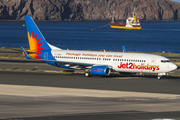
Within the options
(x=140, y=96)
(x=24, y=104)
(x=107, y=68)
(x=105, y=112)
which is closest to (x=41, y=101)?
(x=24, y=104)

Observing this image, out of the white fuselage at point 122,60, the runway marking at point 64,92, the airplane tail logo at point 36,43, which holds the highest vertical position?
the airplane tail logo at point 36,43

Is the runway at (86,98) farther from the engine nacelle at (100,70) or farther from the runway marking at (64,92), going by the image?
the engine nacelle at (100,70)

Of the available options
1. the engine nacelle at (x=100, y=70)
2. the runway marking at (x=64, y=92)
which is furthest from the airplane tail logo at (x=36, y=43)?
the runway marking at (x=64, y=92)

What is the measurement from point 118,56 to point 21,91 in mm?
18128

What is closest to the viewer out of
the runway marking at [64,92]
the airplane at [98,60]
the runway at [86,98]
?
the runway at [86,98]

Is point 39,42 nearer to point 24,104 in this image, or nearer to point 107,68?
point 107,68

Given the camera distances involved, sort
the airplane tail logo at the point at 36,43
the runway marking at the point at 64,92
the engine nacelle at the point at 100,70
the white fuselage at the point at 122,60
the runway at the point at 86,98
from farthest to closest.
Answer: the airplane tail logo at the point at 36,43
the engine nacelle at the point at 100,70
the white fuselage at the point at 122,60
the runway marking at the point at 64,92
the runway at the point at 86,98

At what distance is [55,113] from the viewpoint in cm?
2581

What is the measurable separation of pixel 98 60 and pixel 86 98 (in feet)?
58.0

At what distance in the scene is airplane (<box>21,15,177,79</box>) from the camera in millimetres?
47156

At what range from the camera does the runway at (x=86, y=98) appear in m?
25.5

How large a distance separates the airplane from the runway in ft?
5.76

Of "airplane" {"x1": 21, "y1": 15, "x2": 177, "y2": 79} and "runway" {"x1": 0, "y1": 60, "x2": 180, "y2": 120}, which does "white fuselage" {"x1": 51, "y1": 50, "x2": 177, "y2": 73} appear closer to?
"airplane" {"x1": 21, "y1": 15, "x2": 177, "y2": 79}

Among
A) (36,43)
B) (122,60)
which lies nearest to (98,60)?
(122,60)
